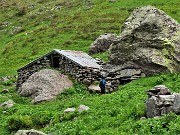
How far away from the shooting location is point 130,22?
139 feet

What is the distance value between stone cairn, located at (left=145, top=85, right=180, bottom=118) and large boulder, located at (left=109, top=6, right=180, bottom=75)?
1323 centimetres

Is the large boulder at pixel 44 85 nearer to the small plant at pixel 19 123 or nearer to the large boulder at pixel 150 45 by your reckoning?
the large boulder at pixel 150 45

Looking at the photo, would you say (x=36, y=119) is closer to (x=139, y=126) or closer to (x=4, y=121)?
(x=4, y=121)

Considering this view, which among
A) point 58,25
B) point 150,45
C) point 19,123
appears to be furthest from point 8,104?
point 58,25

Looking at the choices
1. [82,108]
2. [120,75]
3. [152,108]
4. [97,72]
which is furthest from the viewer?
[97,72]

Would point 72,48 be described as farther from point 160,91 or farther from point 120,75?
point 160,91

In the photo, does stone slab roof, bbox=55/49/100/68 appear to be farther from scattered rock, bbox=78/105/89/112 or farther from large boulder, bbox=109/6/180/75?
scattered rock, bbox=78/105/89/112

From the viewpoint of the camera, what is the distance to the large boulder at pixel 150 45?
123ft

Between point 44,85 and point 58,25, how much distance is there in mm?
42934

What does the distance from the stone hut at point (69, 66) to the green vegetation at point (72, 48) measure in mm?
1199

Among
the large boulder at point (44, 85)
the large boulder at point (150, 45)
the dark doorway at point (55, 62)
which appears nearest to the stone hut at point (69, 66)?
the dark doorway at point (55, 62)

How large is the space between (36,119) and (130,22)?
53.3ft

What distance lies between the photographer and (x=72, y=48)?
62625 millimetres

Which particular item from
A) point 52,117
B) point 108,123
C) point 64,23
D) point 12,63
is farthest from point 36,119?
point 64,23
